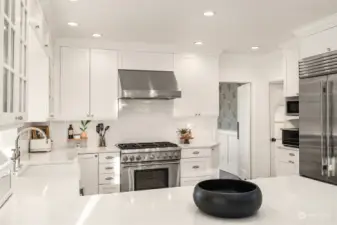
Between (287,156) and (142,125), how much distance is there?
7.98 ft

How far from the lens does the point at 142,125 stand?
526 cm

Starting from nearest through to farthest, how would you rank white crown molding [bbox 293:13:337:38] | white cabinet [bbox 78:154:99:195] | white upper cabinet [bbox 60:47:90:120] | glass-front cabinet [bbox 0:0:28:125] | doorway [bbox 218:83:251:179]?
glass-front cabinet [bbox 0:0:28:125]
white crown molding [bbox 293:13:337:38]
white cabinet [bbox 78:154:99:195]
white upper cabinet [bbox 60:47:90:120]
doorway [bbox 218:83:251:179]

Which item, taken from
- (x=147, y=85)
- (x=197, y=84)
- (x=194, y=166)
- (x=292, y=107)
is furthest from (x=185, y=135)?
(x=292, y=107)

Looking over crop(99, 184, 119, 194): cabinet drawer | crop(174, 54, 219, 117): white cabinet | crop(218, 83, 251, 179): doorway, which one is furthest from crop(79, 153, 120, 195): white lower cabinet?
crop(218, 83, 251, 179): doorway

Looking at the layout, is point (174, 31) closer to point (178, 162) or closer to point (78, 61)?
point (78, 61)

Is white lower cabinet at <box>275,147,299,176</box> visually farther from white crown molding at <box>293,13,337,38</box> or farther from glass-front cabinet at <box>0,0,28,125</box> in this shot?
glass-front cabinet at <box>0,0,28,125</box>

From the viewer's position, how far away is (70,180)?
2.35 meters

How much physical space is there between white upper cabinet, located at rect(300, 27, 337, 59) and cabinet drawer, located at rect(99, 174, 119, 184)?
323 centimetres

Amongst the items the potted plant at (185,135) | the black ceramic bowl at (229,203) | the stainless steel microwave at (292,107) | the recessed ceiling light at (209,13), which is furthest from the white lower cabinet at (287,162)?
the black ceramic bowl at (229,203)

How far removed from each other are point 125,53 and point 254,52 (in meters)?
2.47

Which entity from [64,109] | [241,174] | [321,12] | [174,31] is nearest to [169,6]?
[174,31]

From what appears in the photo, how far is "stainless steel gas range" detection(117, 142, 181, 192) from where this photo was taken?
4.52 meters

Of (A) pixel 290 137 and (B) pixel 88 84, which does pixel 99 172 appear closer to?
(B) pixel 88 84

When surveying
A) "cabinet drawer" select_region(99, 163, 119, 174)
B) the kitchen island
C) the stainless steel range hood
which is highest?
the stainless steel range hood
